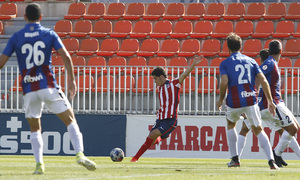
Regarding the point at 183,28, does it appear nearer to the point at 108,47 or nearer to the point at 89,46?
the point at 108,47

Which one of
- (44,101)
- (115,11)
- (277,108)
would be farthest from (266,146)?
A: (115,11)

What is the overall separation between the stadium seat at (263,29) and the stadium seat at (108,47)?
4258 millimetres

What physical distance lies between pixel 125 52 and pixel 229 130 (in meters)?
9.56

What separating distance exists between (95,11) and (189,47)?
410 cm

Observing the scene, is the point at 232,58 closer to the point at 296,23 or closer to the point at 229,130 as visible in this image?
the point at 229,130

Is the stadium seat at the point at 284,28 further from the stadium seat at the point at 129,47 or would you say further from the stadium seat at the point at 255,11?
the stadium seat at the point at 129,47

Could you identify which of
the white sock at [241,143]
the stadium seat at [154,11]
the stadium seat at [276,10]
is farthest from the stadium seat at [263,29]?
the white sock at [241,143]

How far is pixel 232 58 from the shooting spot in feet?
26.9

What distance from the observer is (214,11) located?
19.2 metres

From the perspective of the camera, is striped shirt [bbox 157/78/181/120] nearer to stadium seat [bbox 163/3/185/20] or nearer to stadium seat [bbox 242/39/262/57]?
stadium seat [bbox 242/39/262/57]

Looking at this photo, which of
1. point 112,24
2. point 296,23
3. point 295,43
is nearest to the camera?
point 295,43

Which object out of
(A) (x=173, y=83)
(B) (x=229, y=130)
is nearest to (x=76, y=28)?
(A) (x=173, y=83)

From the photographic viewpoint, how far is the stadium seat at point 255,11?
1872 cm

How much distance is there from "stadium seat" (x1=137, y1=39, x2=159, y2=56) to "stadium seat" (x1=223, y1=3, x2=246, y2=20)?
2562 mm
